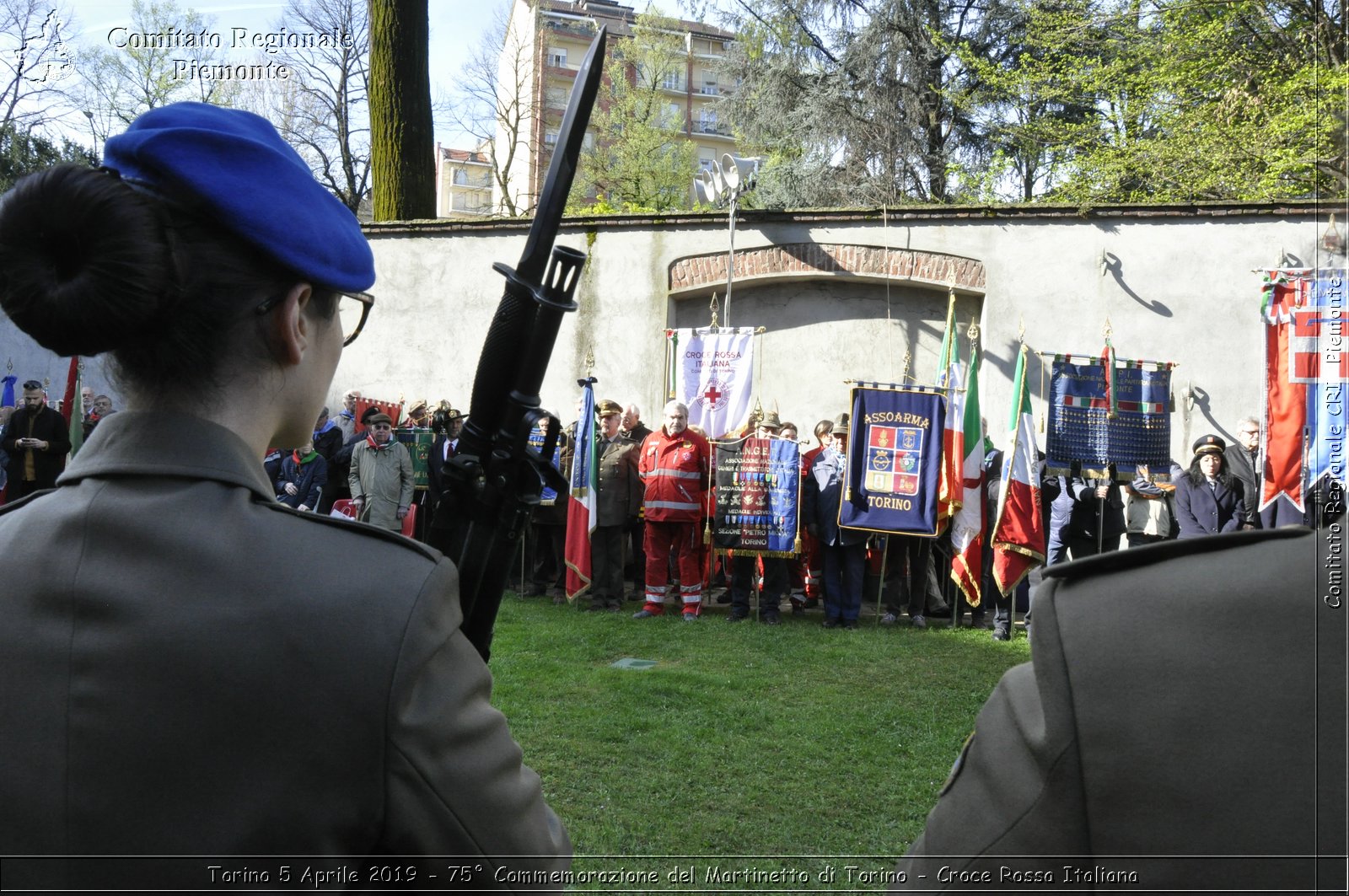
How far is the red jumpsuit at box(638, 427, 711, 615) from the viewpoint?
11.4 metres

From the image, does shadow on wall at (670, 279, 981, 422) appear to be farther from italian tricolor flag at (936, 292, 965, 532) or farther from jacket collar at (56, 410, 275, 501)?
jacket collar at (56, 410, 275, 501)

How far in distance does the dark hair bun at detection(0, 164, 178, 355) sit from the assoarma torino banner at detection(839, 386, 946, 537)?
9.97 metres

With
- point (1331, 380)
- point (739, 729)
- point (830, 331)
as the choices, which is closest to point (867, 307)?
point (830, 331)

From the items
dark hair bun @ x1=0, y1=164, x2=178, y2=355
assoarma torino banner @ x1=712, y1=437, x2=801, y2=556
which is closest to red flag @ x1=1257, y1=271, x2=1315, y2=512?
assoarma torino banner @ x1=712, y1=437, x2=801, y2=556

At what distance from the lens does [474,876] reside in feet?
4.14

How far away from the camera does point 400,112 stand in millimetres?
14930

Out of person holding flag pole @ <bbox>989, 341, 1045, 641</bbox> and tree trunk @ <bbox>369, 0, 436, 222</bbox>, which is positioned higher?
tree trunk @ <bbox>369, 0, 436, 222</bbox>

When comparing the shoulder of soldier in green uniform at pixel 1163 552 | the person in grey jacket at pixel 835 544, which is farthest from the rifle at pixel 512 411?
the person in grey jacket at pixel 835 544

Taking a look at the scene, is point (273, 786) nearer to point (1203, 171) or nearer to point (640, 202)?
point (1203, 171)

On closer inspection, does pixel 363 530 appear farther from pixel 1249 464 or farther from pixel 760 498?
pixel 1249 464

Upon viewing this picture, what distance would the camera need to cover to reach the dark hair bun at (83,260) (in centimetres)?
128

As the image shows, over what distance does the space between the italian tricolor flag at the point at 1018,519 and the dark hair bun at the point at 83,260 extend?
10048 millimetres

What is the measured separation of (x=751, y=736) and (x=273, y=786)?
5714mm

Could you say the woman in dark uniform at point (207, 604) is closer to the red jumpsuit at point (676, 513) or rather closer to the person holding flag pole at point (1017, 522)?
the person holding flag pole at point (1017, 522)
